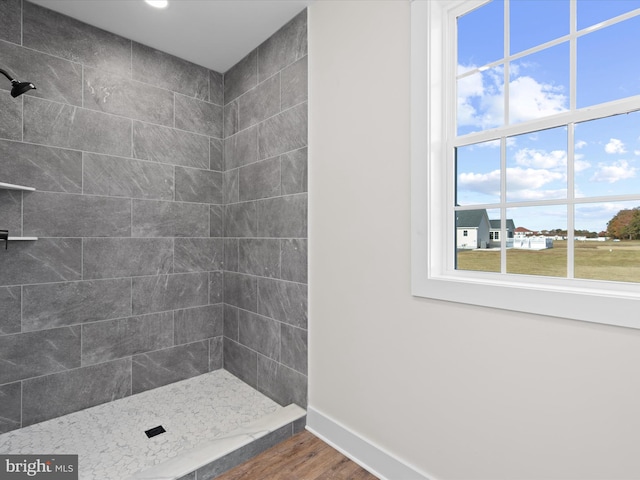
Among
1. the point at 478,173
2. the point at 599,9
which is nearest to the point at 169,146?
the point at 478,173

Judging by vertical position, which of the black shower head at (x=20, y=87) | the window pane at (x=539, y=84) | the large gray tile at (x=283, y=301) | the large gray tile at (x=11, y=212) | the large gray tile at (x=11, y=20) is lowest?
the large gray tile at (x=283, y=301)

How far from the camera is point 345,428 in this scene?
1.85 metres

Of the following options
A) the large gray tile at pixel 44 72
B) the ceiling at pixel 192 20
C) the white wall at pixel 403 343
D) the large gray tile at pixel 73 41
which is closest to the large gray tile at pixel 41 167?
the large gray tile at pixel 44 72

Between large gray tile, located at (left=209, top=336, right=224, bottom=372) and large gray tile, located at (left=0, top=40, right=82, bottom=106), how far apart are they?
2071 millimetres

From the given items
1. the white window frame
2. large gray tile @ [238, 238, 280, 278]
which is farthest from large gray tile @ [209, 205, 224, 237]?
the white window frame

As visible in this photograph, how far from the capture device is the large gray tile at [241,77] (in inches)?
100

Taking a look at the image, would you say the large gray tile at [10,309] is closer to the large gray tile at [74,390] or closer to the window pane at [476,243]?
the large gray tile at [74,390]

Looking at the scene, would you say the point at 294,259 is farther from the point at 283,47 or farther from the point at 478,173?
the point at 283,47

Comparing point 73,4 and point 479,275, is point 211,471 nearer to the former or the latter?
point 479,275

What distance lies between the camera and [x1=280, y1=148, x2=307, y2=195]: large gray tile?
212 cm

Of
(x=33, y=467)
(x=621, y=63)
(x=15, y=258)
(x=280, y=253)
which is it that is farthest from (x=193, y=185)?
(x=621, y=63)

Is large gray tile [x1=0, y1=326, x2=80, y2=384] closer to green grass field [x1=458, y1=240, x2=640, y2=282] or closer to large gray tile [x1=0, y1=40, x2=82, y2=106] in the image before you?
large gray tile [x1=0, y1=40, x2=82, y2=106]

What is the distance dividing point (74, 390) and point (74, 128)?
1.76 metres

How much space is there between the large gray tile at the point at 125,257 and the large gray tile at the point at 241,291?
0.50 m
